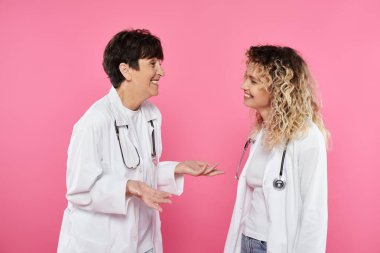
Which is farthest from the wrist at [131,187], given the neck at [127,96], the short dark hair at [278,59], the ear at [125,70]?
the short dark hair at [278,59]

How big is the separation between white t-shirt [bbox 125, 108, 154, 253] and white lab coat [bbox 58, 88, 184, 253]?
0.04 m

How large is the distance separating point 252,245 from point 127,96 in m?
1.02

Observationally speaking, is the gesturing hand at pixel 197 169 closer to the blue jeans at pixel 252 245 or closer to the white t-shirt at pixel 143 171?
the white t-shirt at pixel 143 171

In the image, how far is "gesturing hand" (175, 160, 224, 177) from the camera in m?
2.58

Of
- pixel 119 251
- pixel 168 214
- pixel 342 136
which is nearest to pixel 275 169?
pixel 119 251

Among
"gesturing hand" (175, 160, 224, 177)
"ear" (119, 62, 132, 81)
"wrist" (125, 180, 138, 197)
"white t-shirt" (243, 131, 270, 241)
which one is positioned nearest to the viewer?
"wrist" (125, 180, 138, 197)

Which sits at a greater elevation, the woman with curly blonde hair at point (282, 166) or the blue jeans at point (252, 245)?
the woman with curly blonde hair at point (282, 166)

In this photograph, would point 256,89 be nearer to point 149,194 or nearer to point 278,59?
point 278,59

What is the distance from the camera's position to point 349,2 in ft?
11.1

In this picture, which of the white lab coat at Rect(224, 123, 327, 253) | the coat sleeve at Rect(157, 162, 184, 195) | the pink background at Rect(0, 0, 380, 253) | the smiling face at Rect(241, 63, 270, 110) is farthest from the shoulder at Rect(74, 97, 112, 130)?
the pink background at Rect(0, 0, 380, 253)

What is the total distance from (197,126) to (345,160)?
1163 mm

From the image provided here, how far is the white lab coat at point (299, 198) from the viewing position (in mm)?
2051

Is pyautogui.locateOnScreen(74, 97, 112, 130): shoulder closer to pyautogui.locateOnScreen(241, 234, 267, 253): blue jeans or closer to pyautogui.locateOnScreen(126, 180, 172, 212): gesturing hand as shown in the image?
pyautogui.locateOnScreen(126, 180, 172, 212): gesturing hand

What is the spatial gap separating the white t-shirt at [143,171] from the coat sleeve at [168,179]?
17 cm
